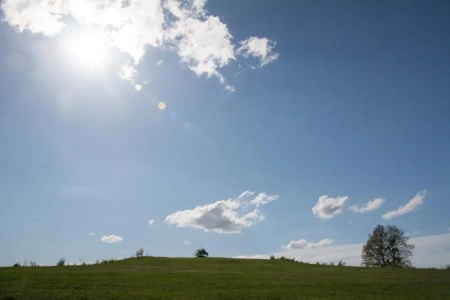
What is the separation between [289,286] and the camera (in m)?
35.0

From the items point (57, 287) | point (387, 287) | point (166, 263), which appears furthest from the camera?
point (166, 263)

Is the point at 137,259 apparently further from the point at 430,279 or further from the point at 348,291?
the point at 430,279

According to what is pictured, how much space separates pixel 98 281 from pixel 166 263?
23.1 m

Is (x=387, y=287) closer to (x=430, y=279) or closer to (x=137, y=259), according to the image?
(x=430, y=279)

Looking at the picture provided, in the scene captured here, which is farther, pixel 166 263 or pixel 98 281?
pixel 166 263

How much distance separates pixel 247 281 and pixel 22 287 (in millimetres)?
20802

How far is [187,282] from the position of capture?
3600 cm

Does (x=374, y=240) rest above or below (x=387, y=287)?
above

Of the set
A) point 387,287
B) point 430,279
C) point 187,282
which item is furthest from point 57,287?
point 430,279

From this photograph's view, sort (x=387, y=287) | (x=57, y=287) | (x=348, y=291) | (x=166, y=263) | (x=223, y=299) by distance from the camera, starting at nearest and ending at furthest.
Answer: (x=223, y=299) < (x=57, y=287) < (x=348, y=291) < (x=387, y=287) < (x=166, y=263)

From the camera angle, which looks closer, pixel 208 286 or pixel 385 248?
pixel 208 286

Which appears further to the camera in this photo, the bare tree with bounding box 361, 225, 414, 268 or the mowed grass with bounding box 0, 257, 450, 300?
the bare tree with bounding box 361, 225, 414, 268

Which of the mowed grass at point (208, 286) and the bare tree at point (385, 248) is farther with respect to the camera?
the bare tree at point (385, 248)

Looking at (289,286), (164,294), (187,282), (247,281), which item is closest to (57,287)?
(164,294)
